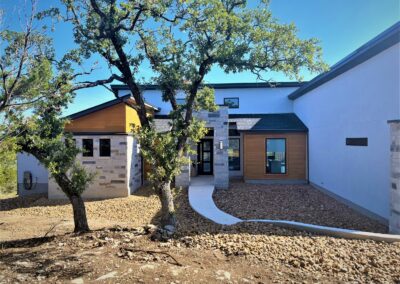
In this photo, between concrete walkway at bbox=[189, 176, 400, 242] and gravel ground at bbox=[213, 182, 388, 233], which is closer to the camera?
concrete walkway at bbox=[189, 176, 400, 242]

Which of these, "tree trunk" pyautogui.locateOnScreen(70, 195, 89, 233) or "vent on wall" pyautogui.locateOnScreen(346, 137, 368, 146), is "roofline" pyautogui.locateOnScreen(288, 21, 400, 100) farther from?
"tree trunk" pyautogui.locateOnScreen(70, 195, 89, 233)

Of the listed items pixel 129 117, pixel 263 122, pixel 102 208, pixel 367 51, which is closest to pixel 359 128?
pixel 367 51

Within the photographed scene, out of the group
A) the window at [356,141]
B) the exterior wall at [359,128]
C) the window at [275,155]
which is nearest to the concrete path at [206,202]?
the window at [275,155]

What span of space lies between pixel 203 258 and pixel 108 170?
387 inches

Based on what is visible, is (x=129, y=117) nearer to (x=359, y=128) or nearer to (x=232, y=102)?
(x=232, y=102)

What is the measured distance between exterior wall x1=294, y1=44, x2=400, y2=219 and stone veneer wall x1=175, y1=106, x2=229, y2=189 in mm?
4709

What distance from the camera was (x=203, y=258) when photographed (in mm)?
5160

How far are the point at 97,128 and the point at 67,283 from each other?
10620mm

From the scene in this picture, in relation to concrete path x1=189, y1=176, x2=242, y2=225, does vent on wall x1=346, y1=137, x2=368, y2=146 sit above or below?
above

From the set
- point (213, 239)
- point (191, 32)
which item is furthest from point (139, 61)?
point (213, 239)

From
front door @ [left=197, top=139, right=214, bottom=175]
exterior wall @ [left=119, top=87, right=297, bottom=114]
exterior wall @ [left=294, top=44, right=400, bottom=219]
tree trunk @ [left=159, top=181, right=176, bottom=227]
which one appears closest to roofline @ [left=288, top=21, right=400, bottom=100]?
exterior wall @ [left=294, top=44, right=400, bottom=219]

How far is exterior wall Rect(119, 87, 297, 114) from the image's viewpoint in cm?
2012

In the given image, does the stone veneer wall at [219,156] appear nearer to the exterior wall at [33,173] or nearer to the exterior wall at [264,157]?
the exterior wall at [264,157]

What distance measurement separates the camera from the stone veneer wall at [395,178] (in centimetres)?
735
